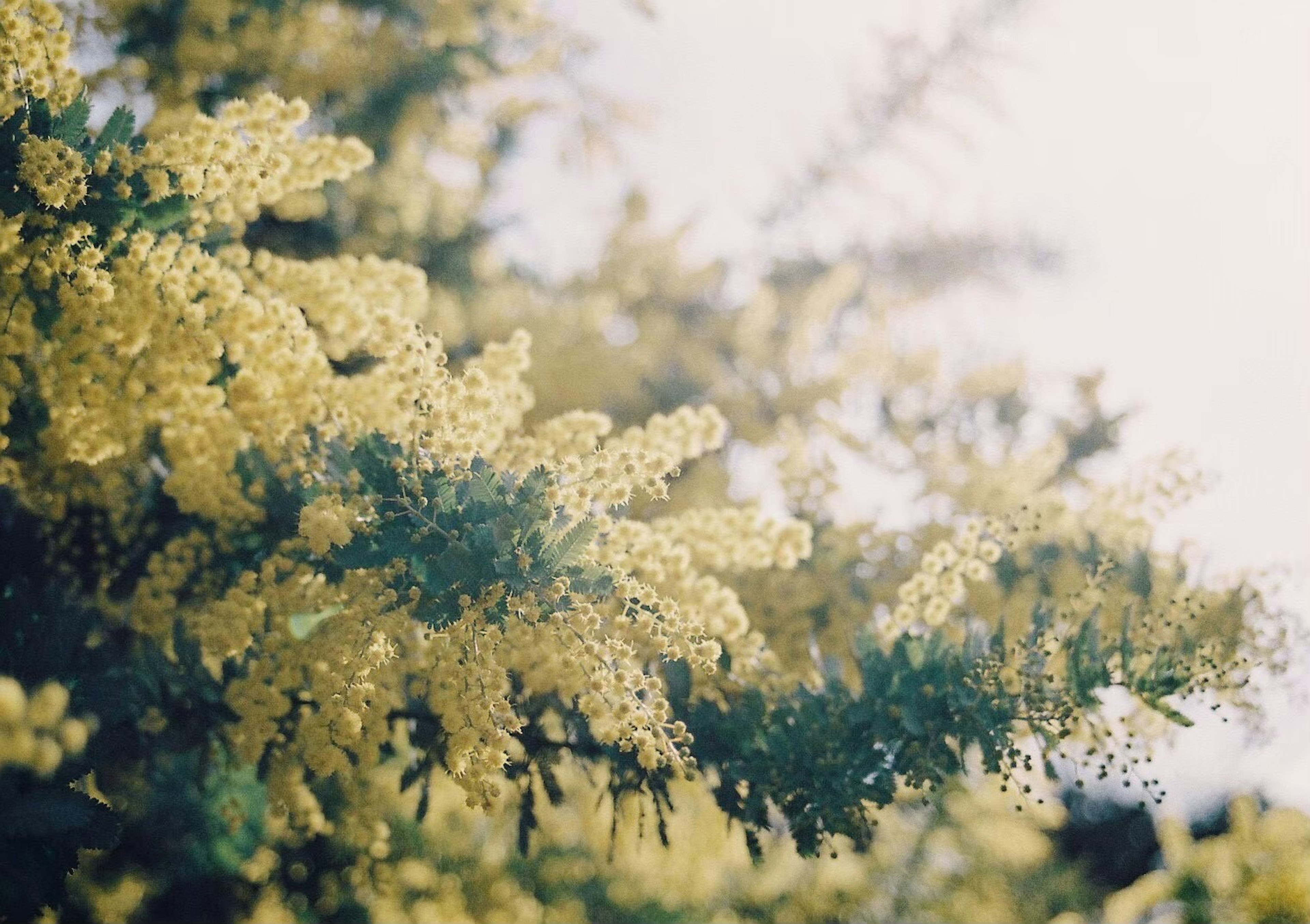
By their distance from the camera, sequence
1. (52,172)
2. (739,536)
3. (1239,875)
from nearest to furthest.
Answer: (52,172)
(739,536)
(1239,875)

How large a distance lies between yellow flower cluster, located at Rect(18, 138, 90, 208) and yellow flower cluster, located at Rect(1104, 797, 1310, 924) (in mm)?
6958

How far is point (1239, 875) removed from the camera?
538 cm

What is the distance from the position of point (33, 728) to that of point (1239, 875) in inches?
263

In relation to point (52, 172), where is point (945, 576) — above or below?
below

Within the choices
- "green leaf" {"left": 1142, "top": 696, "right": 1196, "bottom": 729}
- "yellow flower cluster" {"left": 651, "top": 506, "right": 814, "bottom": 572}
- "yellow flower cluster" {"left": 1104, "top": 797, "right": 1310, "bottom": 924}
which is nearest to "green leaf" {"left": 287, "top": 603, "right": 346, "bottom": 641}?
"yellow flower cluster" {"left": 651, "top": 506, "right": 814, "bottom": 572}

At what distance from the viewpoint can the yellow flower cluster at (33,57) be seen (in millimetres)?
2193

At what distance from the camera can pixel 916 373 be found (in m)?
5.38

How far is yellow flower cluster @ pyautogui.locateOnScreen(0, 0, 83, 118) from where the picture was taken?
2193mm

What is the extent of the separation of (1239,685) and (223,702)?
3.31 metres

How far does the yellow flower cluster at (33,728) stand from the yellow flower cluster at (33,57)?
5.86 ft

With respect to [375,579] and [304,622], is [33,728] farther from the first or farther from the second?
[304,622]

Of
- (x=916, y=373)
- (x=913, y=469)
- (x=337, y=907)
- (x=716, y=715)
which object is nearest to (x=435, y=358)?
(x=716, y=715)

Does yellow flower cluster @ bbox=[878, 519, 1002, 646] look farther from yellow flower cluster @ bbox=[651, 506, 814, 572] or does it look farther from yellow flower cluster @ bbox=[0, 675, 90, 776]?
yellow flower cluster @ bbox=[0, 675, 90, 776]

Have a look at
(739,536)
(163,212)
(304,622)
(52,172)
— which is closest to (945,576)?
(739,536)
